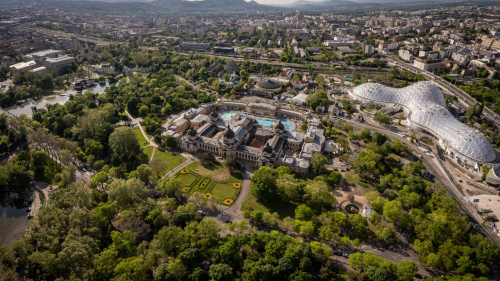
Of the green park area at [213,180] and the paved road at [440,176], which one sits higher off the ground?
the paved road at [440,176]

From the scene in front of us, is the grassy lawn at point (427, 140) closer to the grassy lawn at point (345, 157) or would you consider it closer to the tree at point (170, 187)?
the grassy lawn at point (345, 157)

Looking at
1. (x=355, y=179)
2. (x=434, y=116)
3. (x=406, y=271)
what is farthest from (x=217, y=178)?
(x=434, y=116)

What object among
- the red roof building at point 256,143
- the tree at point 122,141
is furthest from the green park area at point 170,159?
the red roof building at point 256,143

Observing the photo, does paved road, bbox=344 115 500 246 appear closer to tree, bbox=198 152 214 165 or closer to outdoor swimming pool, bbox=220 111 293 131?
outdoor swimming pool, bbox=220 111 293 131

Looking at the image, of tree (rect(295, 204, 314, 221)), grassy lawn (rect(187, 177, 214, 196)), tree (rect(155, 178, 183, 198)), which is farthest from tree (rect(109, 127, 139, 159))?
tree (rect(295, 204, 314, 221))

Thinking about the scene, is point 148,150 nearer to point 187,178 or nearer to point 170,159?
point 170,159

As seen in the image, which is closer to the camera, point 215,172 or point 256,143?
point 215,172

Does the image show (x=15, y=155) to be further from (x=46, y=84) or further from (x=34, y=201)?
(x=46, y=84)
